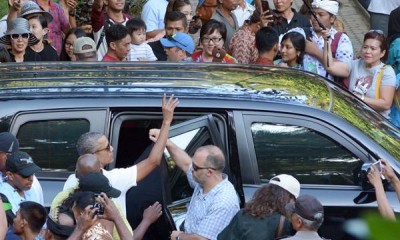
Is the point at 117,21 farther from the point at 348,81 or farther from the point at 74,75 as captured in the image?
the point at 74,75

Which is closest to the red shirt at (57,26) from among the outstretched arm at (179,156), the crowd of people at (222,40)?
the crowd of people at (222,40)

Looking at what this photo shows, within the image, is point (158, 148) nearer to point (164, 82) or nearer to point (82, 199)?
point (164, 82)

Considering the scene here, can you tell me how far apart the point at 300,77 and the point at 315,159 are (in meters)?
0.99

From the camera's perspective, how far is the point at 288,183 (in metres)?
3.91

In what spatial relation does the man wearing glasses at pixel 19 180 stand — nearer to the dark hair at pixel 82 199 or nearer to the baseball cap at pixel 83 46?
the dark hair at pixel 82 199

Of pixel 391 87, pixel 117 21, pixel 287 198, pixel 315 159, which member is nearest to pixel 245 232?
pixel 287 198

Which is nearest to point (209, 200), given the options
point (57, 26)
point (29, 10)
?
point (29, 10)

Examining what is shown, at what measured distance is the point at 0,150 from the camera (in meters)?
3.88

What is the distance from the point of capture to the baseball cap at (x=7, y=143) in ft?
12.6

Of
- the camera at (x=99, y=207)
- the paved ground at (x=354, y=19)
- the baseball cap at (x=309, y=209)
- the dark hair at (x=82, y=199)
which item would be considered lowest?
the paved ground at (x=354, y=19)

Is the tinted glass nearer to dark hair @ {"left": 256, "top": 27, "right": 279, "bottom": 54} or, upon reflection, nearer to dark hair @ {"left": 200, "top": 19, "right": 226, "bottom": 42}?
dark hair @ {"left": 256, "top": 27, "right": 279, "bottom": 54}

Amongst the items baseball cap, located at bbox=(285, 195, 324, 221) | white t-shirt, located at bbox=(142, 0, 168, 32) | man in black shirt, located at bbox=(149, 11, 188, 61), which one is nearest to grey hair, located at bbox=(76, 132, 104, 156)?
baseball cap, located at bbox=(285, 195, 324, 221)

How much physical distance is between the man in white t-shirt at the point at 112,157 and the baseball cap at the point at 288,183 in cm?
65

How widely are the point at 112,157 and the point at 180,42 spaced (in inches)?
129
